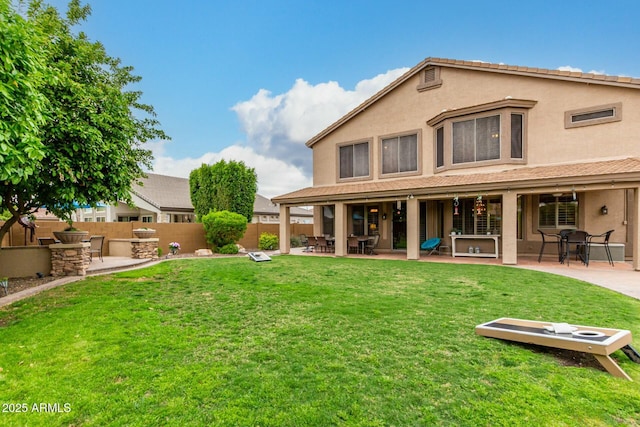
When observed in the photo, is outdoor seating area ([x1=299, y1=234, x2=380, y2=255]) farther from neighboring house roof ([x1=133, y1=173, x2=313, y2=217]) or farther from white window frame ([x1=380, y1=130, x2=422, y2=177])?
neighboring house roof ([x1=133, y1=173, x2=313, y2=217])

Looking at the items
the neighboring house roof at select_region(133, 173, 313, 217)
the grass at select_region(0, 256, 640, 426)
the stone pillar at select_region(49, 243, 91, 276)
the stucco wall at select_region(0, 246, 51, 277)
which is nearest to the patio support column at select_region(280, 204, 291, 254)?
the stone pillar at select_region(49, 243, 91, 276)

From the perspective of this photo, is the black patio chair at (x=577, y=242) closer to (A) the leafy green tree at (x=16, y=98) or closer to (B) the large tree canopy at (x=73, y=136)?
(B) the large tree canopy at (x=73, y=136)

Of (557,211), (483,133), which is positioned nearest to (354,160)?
(483,133)

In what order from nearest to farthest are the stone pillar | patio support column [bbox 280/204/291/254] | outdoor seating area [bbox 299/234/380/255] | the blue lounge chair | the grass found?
the grass → the stone pillar → the blue lounge chair → outdoor seating area [bbox 299/234/380/255] → patio support column [bbox 280/204/291/254]

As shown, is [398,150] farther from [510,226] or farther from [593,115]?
[593,115]

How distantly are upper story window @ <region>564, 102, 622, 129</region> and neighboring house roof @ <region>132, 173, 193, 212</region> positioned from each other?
22.2 meters

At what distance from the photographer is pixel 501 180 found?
35.8ft

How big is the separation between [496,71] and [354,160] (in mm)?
7161

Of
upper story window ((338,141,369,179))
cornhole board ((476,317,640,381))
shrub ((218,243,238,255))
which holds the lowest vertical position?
shrub ((218,243,238,255))

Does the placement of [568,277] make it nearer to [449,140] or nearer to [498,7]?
[449,140]

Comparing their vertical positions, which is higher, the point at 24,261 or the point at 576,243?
the point at 576,243

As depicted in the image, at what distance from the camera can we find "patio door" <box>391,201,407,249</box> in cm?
1577

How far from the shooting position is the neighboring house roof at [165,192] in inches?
888

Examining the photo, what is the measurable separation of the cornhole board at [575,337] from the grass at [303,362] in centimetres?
13
